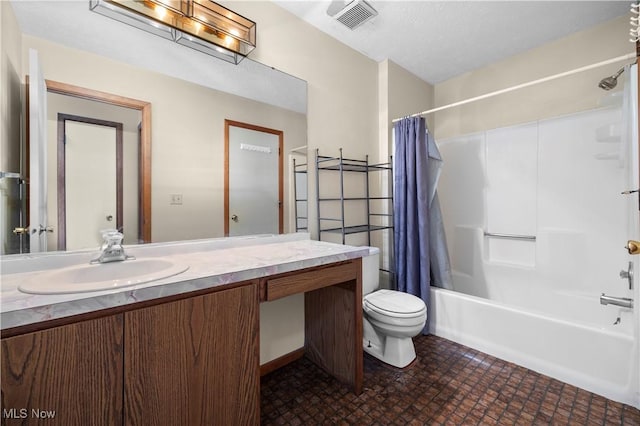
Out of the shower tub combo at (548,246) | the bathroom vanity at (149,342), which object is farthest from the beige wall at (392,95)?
the bathroom vanity at (149,342)

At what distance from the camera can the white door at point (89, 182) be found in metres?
1.14

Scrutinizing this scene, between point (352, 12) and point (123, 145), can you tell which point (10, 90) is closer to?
point (123, 145)

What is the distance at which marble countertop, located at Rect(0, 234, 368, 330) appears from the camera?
0.69 meters

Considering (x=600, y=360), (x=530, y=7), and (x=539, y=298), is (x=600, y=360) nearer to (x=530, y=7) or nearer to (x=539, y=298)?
(x=539, y=298)

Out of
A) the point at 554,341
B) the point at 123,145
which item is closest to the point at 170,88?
the point at 123,145

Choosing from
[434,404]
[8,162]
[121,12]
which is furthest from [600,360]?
[121,12]

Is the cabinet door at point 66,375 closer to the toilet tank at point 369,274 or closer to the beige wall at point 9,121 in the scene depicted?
the beige wall at point 9,121

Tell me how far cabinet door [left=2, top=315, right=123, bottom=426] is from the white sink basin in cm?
12

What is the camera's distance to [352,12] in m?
A: 1.80

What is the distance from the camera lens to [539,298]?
7.39 feet

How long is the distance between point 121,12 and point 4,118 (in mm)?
692

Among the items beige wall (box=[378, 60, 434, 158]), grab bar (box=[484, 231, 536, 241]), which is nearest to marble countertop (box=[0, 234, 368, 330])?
beige wall (box=[378, 60, 434, 158])

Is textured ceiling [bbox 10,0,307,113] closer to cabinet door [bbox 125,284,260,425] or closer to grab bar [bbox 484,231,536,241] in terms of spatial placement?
cabinet door [bbox 125,284,260,425]

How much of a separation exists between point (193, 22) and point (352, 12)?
102 centimetres
